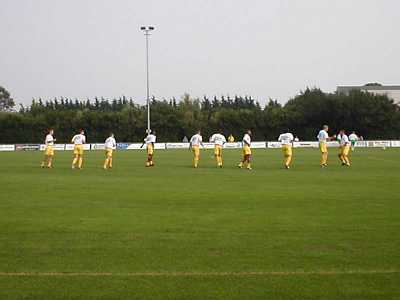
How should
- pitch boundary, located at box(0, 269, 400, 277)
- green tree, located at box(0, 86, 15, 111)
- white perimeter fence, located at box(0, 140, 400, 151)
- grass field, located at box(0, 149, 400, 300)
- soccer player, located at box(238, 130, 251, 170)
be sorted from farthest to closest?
green tree, located at box(0, 86, 15, 111), white perimeter fence, located at box(0, 140, 400, 151), soccer player, located at box(238, 130, 251, 170), pitch boundary, located at box(0, 269, 400, 277), grass field, located at box(0, 149, 400, 300)

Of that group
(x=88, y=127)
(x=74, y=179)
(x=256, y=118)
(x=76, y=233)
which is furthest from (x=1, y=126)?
(x=76, y=233)

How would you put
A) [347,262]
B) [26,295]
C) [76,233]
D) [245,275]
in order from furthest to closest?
[76,233], [347,262], [245,275], [26,295]

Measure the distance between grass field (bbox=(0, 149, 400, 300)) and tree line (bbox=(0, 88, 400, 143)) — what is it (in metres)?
61.5

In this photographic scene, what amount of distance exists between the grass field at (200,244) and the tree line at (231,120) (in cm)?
6146

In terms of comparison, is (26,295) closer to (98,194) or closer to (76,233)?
(76,233)

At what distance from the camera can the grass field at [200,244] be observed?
283 inches

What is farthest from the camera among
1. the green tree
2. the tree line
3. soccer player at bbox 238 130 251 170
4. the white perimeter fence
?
the green tree

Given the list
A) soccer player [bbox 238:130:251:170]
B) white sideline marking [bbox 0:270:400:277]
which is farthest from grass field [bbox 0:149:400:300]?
soccer player [bbox 238:130:251:170]

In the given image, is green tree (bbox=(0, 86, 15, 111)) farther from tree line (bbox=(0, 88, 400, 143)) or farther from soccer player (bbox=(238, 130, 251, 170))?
soccer player (bbox=(238, 130, 251, 170))

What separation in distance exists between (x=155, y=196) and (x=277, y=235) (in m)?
6.59

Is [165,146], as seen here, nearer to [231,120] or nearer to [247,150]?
[231,120]

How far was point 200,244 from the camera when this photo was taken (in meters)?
9.63

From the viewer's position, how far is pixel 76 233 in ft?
35.0

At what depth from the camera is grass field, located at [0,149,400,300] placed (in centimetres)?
720
